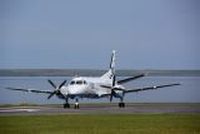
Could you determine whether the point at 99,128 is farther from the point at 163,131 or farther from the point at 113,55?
the point at 113,55

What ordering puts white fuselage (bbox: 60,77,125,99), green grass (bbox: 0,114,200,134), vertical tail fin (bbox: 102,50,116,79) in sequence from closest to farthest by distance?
green grass (bbox: 0,114,200,134) → white fuselage (bbox: 60,77,125,99) → vertical tail fin (bbox: 102,50,116,79)

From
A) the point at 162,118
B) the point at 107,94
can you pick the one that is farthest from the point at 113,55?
the point at 162,118

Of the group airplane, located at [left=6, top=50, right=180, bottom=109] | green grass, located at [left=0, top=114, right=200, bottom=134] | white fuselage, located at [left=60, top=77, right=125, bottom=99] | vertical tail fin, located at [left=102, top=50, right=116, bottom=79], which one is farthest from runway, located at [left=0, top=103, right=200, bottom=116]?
vertical tail fin, located at [left=102, top=50, right=116, bottom=79]

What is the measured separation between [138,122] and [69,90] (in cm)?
2967

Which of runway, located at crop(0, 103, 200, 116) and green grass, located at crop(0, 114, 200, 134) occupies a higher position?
green grass, located at crop(0, 114, 200, 134)

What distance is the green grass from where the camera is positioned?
1356 inches

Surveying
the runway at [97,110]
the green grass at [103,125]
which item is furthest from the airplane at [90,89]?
the green grass at [103,125]

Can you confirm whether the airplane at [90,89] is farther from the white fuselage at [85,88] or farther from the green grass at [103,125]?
the green grass at [103,125]

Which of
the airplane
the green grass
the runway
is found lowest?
the runway

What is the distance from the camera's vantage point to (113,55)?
3455 inches

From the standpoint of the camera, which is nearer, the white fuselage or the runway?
the runway

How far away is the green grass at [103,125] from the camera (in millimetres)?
34438

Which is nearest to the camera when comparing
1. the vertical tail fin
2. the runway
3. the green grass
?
the green grass

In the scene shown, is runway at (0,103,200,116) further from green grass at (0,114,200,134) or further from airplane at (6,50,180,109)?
green grass at (0,114,200,134)
